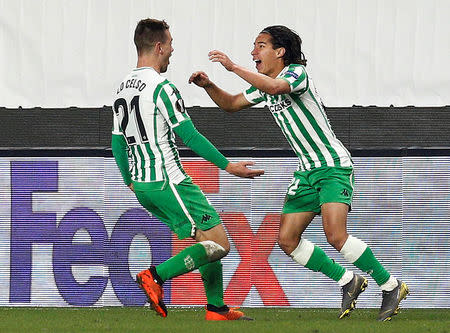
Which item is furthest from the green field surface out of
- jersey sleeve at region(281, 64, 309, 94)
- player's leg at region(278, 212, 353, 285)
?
jersey sleeve at region(281, 64, 309, 94)

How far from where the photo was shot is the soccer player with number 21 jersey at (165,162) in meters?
8.95

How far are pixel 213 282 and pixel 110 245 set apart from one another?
7.57 feet

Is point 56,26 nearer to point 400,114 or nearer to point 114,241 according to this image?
point 114,241

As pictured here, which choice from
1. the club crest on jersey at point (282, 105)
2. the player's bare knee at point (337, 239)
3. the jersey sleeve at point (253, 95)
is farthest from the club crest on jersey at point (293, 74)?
the player's bare knee at point (337, 239)

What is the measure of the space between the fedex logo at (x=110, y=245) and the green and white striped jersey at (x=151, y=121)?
2223mm

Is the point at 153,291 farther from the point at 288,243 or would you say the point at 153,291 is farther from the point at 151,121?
the point at 288,243

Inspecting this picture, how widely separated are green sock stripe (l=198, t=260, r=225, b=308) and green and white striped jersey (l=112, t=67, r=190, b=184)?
0.61 metres

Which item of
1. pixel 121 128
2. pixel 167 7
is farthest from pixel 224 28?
pixel 121 128

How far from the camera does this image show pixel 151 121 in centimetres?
908

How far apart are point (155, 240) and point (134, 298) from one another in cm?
49

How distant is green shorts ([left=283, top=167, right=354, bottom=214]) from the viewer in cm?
942

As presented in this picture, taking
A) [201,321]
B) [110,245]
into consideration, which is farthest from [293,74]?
[110,245]

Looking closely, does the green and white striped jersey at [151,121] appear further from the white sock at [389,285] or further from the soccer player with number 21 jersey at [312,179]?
the white sock at [389,285]

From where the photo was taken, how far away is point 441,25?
12.4 meters
